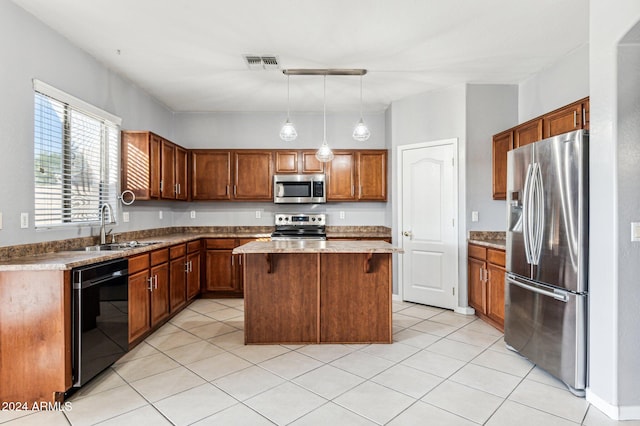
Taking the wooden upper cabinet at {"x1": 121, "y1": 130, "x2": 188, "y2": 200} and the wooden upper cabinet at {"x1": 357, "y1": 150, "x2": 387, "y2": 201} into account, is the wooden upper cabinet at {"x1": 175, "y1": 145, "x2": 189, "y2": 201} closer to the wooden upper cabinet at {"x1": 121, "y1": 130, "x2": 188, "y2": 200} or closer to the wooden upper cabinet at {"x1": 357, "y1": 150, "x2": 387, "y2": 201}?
the wooden upper cabinet at {"x1": 121, "y1": 130, "x2": 188, "y2": 200}

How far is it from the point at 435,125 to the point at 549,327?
276 centimetres

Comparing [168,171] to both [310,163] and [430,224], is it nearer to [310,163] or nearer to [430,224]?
[310,163]

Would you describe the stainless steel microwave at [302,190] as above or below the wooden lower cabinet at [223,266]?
above

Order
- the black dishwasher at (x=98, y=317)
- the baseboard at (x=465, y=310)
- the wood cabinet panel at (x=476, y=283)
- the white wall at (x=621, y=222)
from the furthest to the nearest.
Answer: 1. the baseboard at (x=465, y=310)
2. the wood cabinet panel at (x=476, y=283)
3. the black dishwasher at (x=98, y=317)
4. the white wall at (x=621, y=222)

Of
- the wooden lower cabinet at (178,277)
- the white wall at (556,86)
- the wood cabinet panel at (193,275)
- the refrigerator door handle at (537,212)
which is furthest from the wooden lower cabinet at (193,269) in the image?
the white wall at (556,86)

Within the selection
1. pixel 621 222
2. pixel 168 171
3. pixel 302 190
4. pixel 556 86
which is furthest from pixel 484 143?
pixel 168 171

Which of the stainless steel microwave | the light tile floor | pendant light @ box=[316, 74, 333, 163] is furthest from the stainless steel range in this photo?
→ the light tile floor

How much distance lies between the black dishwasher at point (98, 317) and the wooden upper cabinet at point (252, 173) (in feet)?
8.37

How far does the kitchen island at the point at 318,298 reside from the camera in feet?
10.7

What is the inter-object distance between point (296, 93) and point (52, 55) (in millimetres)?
2579

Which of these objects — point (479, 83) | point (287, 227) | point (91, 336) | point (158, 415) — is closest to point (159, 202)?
point (287, 227)

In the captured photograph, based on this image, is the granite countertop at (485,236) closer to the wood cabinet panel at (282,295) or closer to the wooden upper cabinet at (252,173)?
the wood cabinet panel at (282,295)

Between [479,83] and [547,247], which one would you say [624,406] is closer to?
[547,247]

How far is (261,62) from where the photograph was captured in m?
3.60
